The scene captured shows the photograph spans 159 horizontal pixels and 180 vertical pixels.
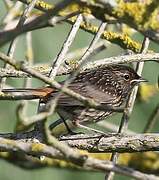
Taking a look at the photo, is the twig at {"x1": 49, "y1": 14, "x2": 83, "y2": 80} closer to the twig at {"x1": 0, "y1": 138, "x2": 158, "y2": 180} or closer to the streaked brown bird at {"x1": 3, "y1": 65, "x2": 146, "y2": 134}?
the streaked brown bird at {"x1": 3, "y1": 65, "x2": 146, "y2": 134}

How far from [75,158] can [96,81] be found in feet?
10.2

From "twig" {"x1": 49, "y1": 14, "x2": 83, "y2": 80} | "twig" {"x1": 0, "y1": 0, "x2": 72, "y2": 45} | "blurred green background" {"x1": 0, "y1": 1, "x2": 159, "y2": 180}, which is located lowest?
"blurred green background" {"x1": 0, "y1": 1, "x2": 159, "y2": 180}

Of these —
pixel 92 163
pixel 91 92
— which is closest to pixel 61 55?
pixel 92 163

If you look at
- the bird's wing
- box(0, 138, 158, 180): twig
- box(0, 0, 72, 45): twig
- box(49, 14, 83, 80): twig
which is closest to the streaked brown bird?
the bird's wing

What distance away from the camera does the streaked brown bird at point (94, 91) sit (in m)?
4.40

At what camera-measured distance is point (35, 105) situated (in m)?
5.27

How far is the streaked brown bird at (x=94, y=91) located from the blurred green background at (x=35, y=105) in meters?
0.16

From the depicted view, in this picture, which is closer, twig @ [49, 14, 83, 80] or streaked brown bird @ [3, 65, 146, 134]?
twig @ [49, 14, 83, 80]

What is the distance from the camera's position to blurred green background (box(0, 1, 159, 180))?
5.01m

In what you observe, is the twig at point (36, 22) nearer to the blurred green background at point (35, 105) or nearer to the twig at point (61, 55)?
the twig at point (61, 55)

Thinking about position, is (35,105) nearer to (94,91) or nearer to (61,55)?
(94,91)

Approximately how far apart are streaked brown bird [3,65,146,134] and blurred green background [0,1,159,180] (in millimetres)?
157

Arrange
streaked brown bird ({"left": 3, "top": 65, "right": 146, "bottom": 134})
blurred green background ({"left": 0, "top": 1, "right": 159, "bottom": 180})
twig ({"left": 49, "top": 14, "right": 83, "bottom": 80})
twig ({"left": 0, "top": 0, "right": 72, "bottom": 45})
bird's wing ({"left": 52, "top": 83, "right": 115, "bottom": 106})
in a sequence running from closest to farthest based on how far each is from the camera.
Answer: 1. twig ({"left": 0, "top": 0, "right": 72, "bottom": 45})
2. twig ({"left": 49, "top": 14, "right": 83, "bottom": 80})
3. streaked brown bird ({"left": 3, "top": 65, "right": 146, "bottom": 134})
4. bird's wing ({"left": 52, "top": 83, "right": 115, "bottom": 106})
5. blurred green background ({"left": 0, "top": 1, "right": 159, "bottom": 180})

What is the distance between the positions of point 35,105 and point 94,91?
21.9 inches
